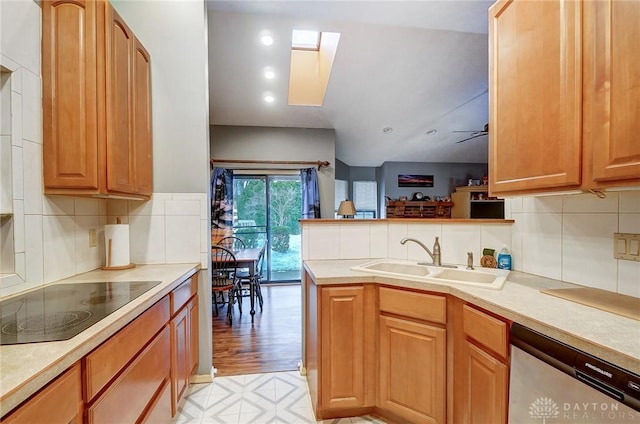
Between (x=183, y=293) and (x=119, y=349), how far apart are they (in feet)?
2.51

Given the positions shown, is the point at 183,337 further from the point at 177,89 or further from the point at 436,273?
the point at 177,89

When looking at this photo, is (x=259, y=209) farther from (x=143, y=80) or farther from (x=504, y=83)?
(x=504, y=83)

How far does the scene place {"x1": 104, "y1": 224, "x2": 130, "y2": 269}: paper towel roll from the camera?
1.78 metres

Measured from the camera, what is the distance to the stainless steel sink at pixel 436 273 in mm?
1487

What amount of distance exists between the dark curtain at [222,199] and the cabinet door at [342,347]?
11.2 ft

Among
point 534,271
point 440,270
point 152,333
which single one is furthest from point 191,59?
point 534,271

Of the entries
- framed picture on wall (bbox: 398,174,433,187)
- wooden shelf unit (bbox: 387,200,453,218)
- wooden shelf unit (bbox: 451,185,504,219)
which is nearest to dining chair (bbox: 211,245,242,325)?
wooden shelf unit (bbox: 387,200,453,218)

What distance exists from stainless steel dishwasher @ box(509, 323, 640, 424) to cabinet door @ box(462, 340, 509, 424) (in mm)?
47

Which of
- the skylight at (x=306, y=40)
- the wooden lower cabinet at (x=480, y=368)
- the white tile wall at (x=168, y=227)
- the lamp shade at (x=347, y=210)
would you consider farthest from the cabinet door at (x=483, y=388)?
the skylight at (x=306, y=40)

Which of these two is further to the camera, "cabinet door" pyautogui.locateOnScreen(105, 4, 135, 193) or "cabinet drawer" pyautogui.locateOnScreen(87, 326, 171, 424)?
"cabinet door" pyautogui.locateOnScreen(105, 4, 135, 193)

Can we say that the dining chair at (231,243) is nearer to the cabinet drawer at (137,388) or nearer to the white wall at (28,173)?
the white wall at (28,173)

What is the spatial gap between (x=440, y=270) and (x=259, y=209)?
147 inches

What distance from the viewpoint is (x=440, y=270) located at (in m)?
1.82

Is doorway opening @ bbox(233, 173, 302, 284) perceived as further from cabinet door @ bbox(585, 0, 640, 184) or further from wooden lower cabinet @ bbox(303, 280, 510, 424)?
cabinet door @ bbox(585, 0, 640, 184)
